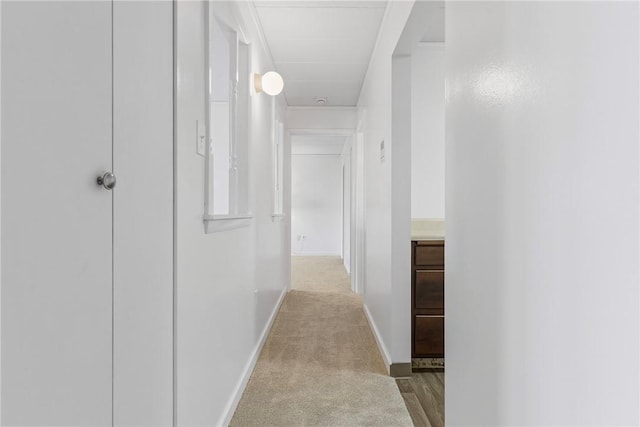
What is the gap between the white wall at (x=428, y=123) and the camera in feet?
10.8

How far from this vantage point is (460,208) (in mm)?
1331

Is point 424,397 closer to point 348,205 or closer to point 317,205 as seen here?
point 348,205

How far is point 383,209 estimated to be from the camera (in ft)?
9.60

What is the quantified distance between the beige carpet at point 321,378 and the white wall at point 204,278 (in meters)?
0.15

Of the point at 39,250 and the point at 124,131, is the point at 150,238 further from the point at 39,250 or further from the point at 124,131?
the point at 39,250

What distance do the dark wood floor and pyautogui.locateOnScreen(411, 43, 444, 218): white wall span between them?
122cm

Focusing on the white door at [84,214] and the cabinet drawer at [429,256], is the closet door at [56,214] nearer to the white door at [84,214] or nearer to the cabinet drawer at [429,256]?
the white door at [84,214]

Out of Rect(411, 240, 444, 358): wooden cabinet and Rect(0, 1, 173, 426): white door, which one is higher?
Rect(0, 1, 173, 426): white door

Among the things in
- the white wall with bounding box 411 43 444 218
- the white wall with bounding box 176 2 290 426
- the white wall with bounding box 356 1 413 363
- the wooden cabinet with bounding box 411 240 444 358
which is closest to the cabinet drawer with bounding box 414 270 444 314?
the wooden cabinet with bounding box 411 240 444 358

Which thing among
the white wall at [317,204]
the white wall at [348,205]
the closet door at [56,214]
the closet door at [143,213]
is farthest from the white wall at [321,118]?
the white wall at [317,204]

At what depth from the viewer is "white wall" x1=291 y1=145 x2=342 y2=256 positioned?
32.0 feet

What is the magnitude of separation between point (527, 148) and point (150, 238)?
3.15 feet

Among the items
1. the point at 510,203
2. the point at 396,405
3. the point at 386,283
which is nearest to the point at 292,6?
the point at 386,283

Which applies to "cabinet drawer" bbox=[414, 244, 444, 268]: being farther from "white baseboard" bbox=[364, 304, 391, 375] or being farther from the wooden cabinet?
"white baseboard" bbox=[364, 304, 391, 375]
